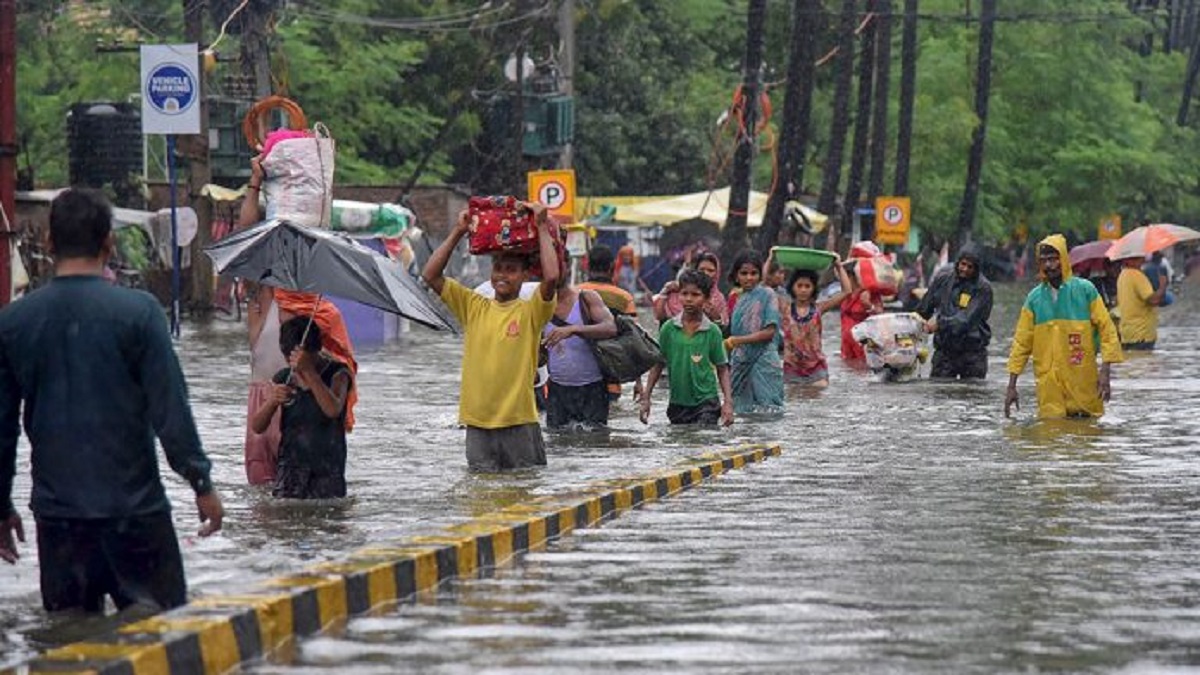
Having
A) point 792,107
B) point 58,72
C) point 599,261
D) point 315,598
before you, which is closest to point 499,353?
point 315,598

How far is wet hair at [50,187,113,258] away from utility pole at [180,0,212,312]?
30.4 m

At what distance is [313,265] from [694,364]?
645 centimetres

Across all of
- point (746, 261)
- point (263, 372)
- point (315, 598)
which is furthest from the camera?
point (746, 261)

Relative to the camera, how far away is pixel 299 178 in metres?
13.5

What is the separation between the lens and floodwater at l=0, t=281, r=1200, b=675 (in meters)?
8.49

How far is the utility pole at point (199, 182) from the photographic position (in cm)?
4053

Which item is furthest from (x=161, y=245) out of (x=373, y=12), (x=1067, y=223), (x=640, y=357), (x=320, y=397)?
(x=1067, y=223)

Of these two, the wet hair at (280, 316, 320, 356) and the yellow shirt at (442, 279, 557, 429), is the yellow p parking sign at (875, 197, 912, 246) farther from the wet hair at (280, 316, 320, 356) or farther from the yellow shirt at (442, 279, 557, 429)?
the wet hair at (280, 316, 320, 356)

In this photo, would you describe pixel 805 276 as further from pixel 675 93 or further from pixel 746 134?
pixel 675 93

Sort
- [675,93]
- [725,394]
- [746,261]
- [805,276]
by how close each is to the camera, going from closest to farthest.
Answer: [725,394]
[746,261]
[805,276]
[675,93]

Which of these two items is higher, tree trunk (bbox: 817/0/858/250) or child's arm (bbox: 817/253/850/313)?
tree trunk (bbox: 817/0/858/250)

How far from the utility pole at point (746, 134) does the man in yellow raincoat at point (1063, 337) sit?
15283mm

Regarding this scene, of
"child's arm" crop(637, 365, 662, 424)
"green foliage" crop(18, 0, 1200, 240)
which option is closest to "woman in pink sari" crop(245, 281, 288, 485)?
"child's arm" crop(637, 365, 662, 424)

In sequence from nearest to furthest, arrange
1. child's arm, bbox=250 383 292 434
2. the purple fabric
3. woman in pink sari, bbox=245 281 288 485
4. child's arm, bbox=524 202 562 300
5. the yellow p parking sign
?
child's arm, bbox=250 383 292 434 → woman in pink sari, bbox=245 281 288 485 → child's arm, bbox=524 202 562 300 → the purple fabric → the yellow p parking sign
